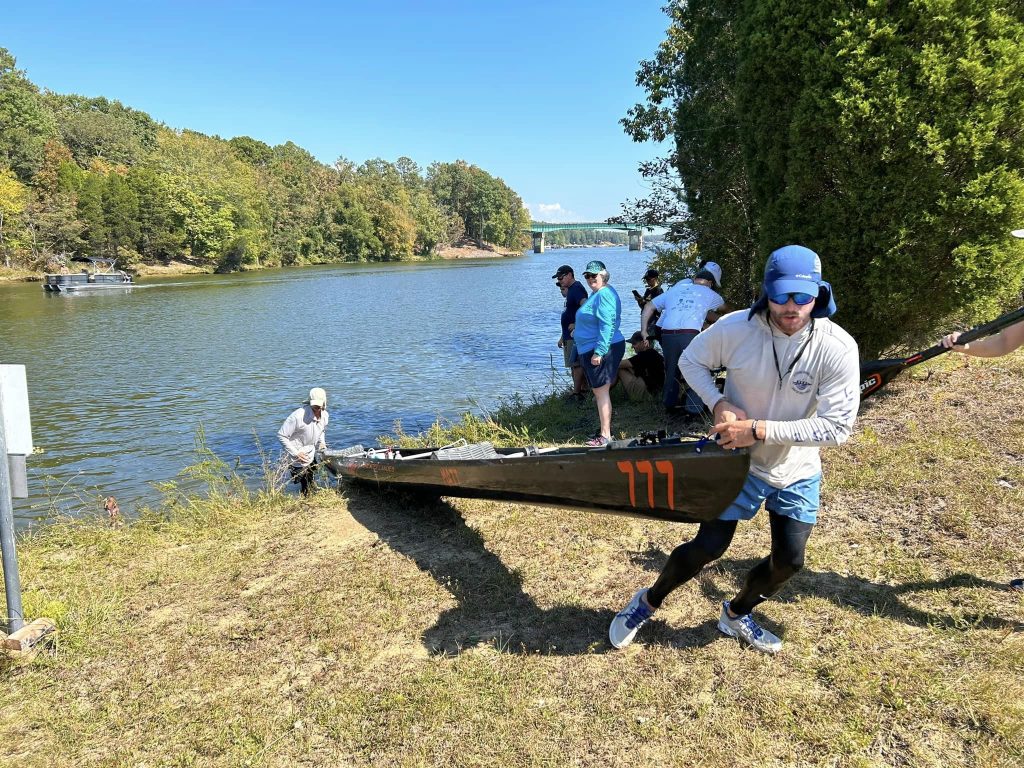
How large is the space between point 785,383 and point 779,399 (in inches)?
3.2

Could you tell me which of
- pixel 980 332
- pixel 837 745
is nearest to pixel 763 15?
pixel 980 332

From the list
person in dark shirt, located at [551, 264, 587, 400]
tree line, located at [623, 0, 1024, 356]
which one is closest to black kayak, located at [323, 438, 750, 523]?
person in dark shirt, located at [551, 264, 587, 400]

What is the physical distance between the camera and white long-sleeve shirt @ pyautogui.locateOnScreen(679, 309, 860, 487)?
266 centimetres

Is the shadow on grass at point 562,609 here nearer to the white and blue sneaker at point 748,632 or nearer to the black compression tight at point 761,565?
the white and blue sneaker at point 748,632

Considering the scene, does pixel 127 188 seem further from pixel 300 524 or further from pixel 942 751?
pixel 942 751

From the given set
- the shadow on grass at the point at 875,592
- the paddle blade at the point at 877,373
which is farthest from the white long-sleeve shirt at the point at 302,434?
the paddle blade at the point at 877,373

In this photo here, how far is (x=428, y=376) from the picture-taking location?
15.8 metres

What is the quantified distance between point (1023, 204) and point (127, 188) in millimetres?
71155

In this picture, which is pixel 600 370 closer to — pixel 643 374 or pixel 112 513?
pixel 643 374

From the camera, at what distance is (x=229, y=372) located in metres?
16.9

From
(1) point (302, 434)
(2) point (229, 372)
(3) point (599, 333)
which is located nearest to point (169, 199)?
(2) point (229, 372)

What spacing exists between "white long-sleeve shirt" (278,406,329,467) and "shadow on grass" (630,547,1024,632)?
4.84 m

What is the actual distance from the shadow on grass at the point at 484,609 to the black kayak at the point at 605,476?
371mm

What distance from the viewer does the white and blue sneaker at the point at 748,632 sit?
3209 mm
